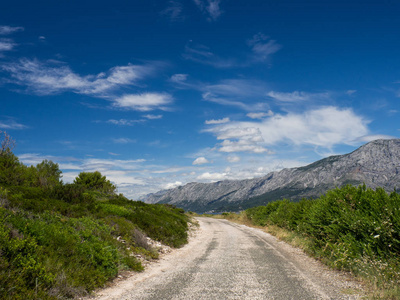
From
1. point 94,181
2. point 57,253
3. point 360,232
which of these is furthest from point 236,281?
point 94,181

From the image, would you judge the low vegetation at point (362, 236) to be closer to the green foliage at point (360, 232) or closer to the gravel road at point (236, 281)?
the green foliage at point (360, 232)

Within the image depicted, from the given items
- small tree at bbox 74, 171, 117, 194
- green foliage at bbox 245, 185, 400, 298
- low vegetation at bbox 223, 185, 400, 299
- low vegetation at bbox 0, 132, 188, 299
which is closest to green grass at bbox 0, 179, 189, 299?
low vegetation at bbox 0, 132, 188, 299

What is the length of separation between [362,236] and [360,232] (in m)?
0.20

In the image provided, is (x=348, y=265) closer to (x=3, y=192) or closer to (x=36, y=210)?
(x=36, y=210)

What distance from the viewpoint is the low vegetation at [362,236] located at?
7.82 meters

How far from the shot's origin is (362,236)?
34.1ft

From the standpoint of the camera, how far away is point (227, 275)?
8891 mm

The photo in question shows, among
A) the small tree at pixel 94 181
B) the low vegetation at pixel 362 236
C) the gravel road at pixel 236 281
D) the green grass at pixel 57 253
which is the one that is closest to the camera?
the green grass at pixel 57 253

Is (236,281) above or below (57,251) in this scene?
below

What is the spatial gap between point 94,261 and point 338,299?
748cm

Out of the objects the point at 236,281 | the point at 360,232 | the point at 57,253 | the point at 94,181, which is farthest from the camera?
the point at 94,181

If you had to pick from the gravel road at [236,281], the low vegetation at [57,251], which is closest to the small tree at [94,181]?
the low vegetation at [57,251]

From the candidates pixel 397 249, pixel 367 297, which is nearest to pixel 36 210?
pixel 367 297

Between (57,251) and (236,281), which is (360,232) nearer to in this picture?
(236,281)
